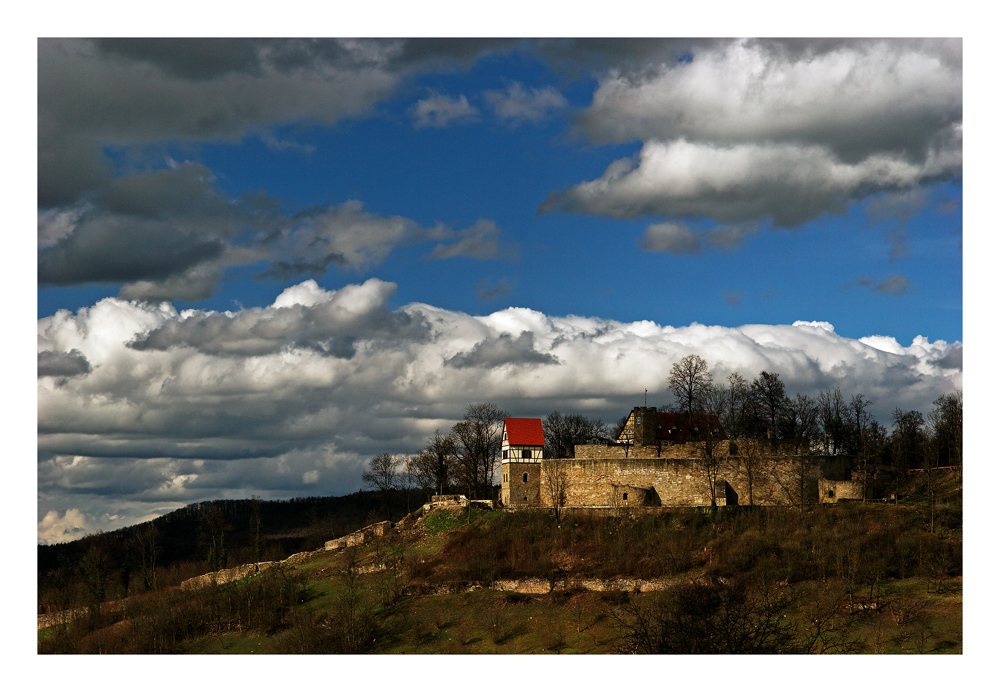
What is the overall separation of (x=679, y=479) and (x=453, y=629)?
1985 cm

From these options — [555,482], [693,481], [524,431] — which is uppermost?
[524,431]

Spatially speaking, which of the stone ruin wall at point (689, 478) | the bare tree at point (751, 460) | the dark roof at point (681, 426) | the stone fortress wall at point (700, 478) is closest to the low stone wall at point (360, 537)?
the stone fortress wall at point (700, 478)

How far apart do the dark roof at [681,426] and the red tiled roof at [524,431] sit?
29.0 feet

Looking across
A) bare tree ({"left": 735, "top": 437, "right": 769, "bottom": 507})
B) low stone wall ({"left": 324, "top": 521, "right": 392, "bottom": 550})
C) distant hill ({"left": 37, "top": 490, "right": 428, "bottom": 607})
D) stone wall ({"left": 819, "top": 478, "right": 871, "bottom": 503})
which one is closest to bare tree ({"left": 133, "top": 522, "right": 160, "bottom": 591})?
distant hill ({"left": 37, "top": 490, "right": 428, "bottom": 607})

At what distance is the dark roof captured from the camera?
54.2 m

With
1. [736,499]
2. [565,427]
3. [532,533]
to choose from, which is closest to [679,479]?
[736,499]

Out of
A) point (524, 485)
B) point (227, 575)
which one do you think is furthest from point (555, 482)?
point (227, 575)

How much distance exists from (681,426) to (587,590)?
23.2 meters

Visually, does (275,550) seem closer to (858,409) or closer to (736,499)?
(736,499)

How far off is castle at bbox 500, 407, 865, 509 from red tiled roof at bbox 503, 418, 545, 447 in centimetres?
765

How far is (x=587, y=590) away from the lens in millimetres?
38562

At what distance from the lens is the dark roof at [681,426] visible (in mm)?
54156

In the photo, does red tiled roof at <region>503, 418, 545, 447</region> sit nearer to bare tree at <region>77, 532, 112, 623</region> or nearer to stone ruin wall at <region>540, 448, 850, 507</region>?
stone ruin wall at <region>540, 448, 850, 507</region>

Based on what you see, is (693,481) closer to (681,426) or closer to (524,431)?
(681,426)
